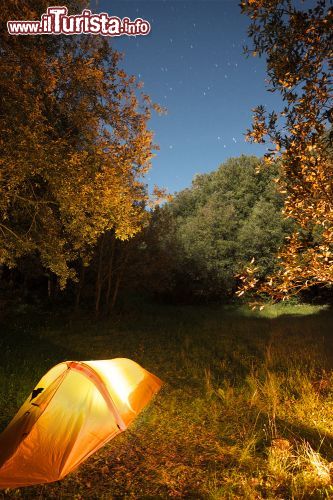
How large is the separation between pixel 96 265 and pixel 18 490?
1954cm

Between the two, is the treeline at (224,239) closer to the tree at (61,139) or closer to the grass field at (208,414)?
the grass field at (208,414)

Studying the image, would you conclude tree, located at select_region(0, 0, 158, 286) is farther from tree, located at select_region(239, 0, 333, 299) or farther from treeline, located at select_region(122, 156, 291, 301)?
treeline, located at select_region(122, 156, 291, 301)

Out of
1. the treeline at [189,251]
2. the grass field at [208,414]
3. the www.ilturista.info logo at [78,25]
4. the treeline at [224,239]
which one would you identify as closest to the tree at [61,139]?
the www.ilturista.info logo at [78,25]

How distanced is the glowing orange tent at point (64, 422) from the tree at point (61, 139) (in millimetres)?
5609

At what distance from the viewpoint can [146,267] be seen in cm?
2616

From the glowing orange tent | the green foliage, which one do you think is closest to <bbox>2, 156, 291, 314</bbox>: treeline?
the green foliage

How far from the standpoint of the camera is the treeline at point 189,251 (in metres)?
25.5

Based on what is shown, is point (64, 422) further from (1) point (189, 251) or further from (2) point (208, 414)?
(1) point (189, 251)

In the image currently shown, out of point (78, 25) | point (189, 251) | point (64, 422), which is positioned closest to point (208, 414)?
point (64, 422)

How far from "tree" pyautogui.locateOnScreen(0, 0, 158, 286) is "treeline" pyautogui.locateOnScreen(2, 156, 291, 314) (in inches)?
356

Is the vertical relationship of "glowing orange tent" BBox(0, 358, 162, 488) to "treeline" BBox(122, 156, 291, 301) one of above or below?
below

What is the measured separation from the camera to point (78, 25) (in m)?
12.9

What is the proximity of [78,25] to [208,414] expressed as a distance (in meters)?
13.1

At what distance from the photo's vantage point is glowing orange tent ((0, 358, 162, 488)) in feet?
21.6
